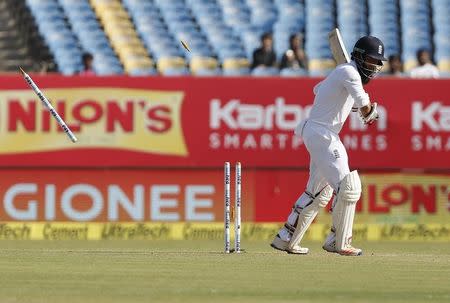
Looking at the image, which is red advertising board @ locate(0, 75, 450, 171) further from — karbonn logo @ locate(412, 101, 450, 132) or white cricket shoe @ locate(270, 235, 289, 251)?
white cricket shoe @ locate(270, 235, 289, 251)

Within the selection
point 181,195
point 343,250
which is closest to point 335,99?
point 343,250

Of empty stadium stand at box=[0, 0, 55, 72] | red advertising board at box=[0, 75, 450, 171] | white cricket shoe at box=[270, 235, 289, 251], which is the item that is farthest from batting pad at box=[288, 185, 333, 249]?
empty stadium stand at box=[0, 0, 55, 72]

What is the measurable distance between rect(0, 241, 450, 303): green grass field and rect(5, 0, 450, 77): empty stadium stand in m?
7.75

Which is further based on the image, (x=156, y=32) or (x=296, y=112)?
(x=156, y=32)

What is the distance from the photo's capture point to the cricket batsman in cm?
1226

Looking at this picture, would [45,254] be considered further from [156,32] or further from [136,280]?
[156,32]

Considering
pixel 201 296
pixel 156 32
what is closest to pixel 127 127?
pixel 156 32

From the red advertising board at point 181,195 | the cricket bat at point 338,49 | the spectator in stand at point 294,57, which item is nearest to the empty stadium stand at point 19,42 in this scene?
the spectator in stand at point 294,57

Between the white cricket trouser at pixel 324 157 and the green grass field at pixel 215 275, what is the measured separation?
72 centimetres

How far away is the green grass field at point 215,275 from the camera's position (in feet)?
29.7

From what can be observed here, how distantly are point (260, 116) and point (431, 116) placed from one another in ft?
7.18

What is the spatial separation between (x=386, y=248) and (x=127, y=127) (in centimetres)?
390

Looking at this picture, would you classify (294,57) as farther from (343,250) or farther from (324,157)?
(343,250)

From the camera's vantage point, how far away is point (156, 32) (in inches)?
885
